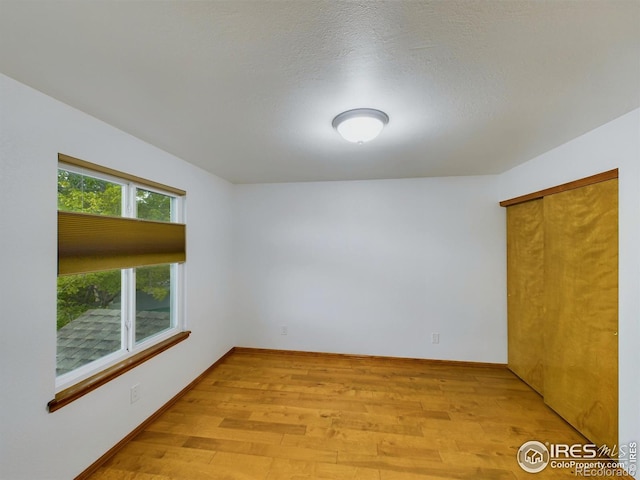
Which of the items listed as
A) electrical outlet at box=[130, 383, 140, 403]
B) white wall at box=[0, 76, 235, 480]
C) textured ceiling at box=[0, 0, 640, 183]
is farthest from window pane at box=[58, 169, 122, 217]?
electrical outlet at box=[130, 383, 140, 403]

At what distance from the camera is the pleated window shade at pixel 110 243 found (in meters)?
1.53

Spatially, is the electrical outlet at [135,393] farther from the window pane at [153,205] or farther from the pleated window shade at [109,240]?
the window pane at [153,205]

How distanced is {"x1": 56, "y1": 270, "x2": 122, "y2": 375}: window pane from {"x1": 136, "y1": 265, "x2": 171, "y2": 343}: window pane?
171 millimetres

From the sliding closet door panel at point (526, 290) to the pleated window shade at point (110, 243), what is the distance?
11.9 feet

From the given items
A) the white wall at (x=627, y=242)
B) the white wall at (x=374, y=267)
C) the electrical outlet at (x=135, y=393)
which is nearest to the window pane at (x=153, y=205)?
the white wall at (x=374, y=267)

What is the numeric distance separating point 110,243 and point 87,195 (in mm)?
355

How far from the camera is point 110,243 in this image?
5.83ft

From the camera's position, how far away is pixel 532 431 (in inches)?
80.2

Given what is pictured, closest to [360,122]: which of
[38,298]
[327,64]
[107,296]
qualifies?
[327,64]

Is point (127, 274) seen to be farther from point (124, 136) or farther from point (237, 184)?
point (237, 184)

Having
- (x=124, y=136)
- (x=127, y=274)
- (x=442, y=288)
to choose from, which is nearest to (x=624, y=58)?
(x=442, y=288)

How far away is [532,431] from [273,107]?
3159 millimetres

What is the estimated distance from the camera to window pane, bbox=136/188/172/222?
216 cm

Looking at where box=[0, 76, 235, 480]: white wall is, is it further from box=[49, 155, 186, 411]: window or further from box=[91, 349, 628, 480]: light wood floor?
box=[91, 349, 628, 480]: light wood floor
